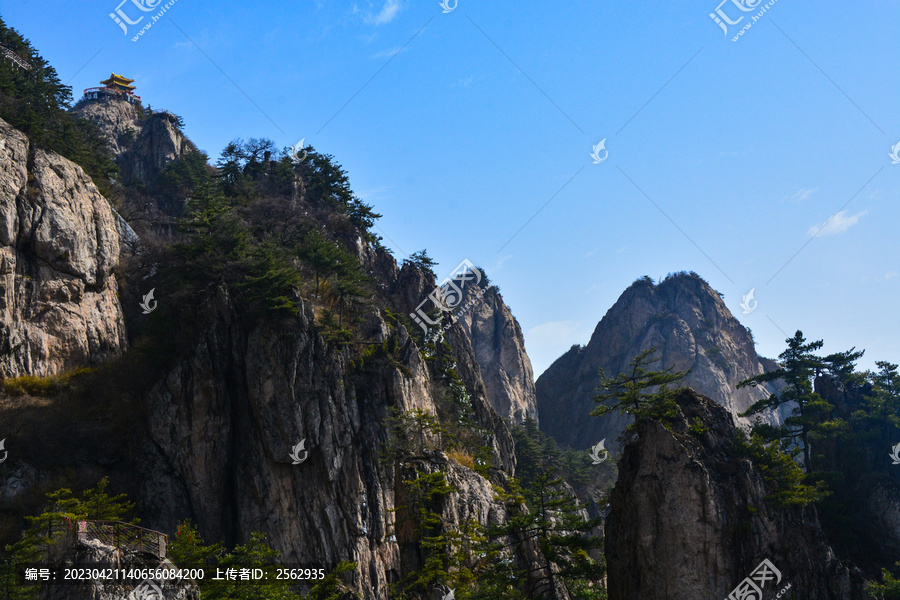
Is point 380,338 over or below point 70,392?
over

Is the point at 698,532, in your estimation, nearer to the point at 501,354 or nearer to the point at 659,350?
the point at 501,354

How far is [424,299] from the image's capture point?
57.4 meters

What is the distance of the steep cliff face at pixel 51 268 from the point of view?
1350 inches

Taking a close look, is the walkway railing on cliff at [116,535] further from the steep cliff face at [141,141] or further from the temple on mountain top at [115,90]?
the temple on mountain top at [115,90]

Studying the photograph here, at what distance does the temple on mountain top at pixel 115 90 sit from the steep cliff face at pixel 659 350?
66411 mm

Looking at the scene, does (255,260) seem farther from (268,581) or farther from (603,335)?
(603,335)

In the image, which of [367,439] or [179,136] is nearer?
[367,439]

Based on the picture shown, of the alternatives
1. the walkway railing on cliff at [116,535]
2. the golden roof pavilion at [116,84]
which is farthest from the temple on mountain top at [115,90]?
the walkway railing on cliff at [116,535]

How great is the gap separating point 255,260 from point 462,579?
20.2 meters

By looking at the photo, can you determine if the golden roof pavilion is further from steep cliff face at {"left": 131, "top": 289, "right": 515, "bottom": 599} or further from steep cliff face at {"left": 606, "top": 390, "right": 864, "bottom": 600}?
steep cliff face at {"left": 606, "top": 390, "right": 864, "bottom": 600}

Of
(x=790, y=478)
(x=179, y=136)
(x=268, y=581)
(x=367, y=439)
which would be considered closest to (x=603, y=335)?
(x=179, y=136)

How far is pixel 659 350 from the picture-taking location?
299 feet

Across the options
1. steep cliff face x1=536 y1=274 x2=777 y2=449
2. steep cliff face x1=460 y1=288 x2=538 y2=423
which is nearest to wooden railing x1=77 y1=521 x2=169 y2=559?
steep cliff face x1=460 y1=288 x2=538 y2=423

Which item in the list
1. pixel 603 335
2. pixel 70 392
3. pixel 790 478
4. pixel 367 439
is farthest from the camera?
pixel 603 335
